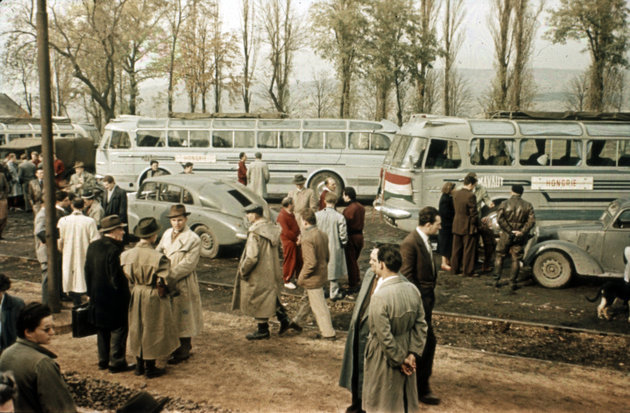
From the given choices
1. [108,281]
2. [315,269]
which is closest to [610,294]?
[315,269]

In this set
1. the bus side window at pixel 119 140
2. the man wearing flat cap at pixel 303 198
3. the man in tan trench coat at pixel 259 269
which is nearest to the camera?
the man in tan trench coat at pixel 259 269

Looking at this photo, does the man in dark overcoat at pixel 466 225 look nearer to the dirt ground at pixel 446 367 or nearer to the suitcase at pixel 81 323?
the dirt ground at pixel 446 367

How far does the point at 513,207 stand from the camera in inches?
408

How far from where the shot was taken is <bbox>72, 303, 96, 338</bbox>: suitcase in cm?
628

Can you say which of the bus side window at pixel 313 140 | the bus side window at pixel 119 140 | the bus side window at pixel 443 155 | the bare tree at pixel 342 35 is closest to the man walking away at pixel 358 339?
the bus side window at pixel 443 155

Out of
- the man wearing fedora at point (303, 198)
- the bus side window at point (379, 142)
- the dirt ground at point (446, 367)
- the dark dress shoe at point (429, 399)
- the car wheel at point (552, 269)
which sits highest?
the bus side window at point (379, 142)

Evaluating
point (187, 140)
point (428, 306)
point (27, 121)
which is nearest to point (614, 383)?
point (428, 306)

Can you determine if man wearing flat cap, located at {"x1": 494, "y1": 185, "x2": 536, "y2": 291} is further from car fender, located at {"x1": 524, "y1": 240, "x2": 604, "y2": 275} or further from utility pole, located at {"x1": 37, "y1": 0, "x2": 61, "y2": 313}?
utility pole, located at {"x1": 37, "y1": 0, "x2": 61, "y2": 313}

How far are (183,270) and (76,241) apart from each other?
2.72 metres

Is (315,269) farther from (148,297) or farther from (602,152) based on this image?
(602,152)

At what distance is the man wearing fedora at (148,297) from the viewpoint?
6.01 metres

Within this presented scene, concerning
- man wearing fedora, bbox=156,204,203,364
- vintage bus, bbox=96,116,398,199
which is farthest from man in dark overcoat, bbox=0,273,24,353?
vintage bus, bbox=96,116,398,199

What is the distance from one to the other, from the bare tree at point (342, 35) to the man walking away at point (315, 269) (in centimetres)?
2473

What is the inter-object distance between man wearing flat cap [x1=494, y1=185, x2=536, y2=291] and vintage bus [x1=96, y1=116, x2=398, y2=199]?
33.1ft
